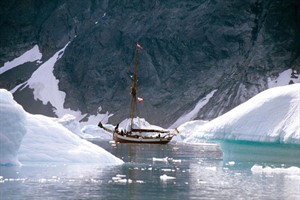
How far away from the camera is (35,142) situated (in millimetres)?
35531

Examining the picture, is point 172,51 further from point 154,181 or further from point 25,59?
point 154,181

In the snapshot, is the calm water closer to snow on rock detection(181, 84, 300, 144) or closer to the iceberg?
the iceberg

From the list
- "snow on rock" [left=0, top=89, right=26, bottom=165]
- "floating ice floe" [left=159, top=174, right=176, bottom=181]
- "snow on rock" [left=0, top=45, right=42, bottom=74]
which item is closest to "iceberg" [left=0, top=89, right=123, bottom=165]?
"snow on rock" [left=0, top=89, right=26, bottom=165]

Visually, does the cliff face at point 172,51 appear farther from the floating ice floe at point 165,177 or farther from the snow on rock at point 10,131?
the snow on rock at point 10,131

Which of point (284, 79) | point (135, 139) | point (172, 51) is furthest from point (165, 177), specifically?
point (172, 51)

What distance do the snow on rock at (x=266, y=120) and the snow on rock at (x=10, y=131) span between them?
1221 centimetres

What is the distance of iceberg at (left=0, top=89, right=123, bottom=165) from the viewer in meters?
32.9

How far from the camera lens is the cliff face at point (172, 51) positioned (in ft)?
450

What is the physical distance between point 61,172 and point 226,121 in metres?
11.7

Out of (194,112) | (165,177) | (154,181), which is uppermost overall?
(194,112)

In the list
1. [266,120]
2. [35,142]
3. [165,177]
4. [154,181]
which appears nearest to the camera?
[154,181]

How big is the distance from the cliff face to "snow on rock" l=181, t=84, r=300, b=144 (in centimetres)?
8928

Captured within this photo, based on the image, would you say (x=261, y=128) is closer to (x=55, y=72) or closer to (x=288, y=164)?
(x=288, y=164)

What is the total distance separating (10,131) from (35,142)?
113 inches
